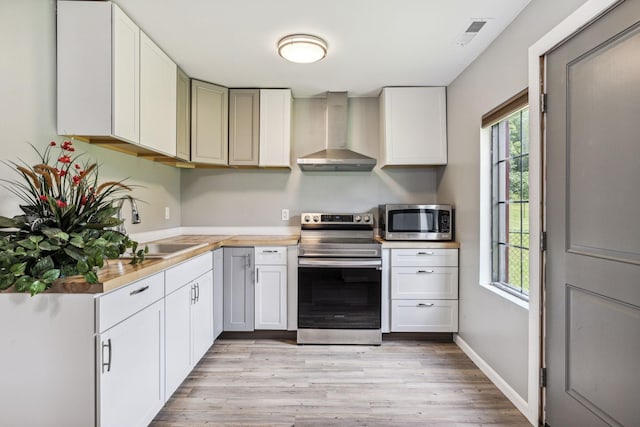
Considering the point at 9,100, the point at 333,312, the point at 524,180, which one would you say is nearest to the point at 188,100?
the point at 9,100

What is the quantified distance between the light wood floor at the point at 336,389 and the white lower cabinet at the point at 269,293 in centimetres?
20

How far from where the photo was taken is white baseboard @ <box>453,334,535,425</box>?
1.88m

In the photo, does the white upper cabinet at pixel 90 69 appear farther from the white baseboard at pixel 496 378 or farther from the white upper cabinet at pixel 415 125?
the white baseboard at pixel 496 378

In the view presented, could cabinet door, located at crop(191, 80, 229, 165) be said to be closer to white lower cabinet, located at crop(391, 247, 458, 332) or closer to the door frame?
white lower cabinet, located at crop(391, 247, 458, 332)

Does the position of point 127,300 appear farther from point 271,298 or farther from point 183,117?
point 183,117

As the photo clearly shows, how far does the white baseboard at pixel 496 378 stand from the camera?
188 cm

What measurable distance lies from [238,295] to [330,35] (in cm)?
217

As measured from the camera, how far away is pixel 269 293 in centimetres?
288

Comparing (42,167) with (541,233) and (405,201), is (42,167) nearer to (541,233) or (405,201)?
(541,233)

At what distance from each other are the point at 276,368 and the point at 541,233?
1939 millimetres

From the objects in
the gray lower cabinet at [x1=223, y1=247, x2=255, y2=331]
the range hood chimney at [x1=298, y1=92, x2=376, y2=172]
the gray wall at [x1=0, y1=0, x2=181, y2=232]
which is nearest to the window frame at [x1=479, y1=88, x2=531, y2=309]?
the range hood chimney at [x1=298, y1=92, x2=376, y2=172]

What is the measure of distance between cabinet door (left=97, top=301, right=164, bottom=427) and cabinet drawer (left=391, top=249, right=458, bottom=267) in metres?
1.90

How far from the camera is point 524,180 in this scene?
203 centimetres

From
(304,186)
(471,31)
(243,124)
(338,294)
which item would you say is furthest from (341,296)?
(471,31)
